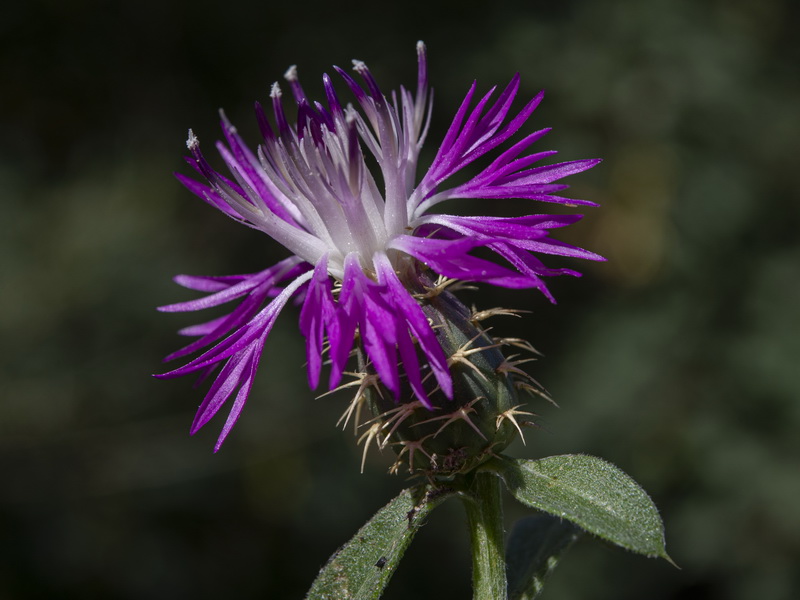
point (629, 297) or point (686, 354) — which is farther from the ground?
point (629, 297)

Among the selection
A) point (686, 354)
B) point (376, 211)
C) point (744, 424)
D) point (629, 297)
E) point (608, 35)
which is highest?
point (608, 35)

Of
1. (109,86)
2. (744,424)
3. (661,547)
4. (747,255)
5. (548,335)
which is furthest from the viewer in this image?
(109,86)

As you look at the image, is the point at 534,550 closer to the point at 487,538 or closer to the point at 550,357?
the point at 487,538

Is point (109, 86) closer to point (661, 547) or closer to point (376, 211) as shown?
point (376, 211)

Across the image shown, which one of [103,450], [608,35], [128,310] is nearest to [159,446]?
[103,450]

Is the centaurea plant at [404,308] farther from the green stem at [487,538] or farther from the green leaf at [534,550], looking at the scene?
the green leaf at [534,550]

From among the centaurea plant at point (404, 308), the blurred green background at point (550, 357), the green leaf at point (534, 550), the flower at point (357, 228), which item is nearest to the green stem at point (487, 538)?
the centaurea plant at point (404, 308)
